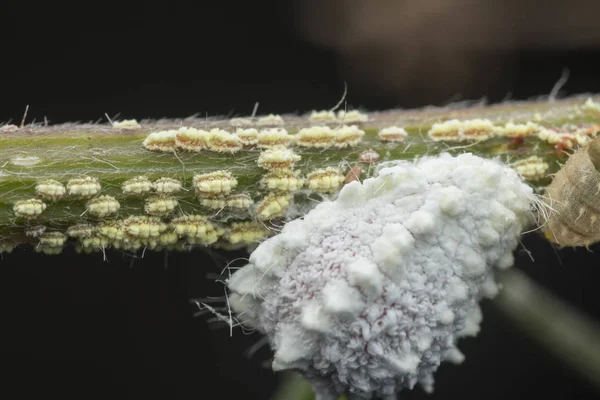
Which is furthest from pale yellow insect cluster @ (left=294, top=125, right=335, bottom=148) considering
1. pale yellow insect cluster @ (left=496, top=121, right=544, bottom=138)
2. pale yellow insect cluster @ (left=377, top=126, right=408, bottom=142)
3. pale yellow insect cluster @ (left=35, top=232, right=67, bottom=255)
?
pale yellow insect cluster @ (left=35, top=232, right=67, bottom=255)

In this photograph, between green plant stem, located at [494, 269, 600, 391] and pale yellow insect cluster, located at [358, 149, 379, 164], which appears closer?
pale yellow insect cluster, located at [358, 149, 379, 164]

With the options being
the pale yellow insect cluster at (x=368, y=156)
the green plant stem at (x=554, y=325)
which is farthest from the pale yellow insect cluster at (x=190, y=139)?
the green plant stem at (x=554, y=325)

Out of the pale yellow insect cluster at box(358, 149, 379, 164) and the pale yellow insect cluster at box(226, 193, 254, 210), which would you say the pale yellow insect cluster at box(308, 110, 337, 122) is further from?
the pale yellow insect cluster at box(226, 193, 254, 210)

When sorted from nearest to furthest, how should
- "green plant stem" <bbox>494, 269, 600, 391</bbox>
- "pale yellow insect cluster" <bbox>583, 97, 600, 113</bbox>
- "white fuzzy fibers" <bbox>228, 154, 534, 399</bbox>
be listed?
"white fuzzy fibers" <bbox>228, 154, 534, 399</bbox> < "pale yellow insect cluster" <bbox>583, 97, 600, 113</bbox> < "green plant stem" <bbox>494, 269, 600, 391</bbox>

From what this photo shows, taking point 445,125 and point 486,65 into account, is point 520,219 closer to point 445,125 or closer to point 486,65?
point 445,125

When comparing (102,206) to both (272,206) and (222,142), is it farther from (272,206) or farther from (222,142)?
(272,206)

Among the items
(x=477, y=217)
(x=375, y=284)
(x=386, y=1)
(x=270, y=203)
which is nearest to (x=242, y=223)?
(x=270, y=203)
